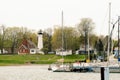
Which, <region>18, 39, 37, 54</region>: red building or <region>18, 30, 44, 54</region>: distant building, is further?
<region>18, 30, 44, 54</region>: distant building

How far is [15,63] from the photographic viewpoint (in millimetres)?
124750

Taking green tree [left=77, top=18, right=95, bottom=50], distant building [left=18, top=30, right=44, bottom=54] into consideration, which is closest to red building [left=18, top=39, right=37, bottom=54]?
distant building [left=18, top=30, right=44, bottom=54]

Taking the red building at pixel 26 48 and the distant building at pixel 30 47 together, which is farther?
the distant building at pixel 30 47

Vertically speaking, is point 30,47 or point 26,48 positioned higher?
point 30,47

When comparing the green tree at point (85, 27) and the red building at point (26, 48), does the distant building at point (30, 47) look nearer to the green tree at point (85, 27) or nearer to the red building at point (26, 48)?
the red building at point (26, 48)

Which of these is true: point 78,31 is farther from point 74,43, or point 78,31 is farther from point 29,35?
point 29,35

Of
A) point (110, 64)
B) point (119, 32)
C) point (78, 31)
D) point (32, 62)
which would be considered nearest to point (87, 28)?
point (78, 31)

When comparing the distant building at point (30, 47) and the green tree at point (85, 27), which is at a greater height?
the green tree at point (85, 27)

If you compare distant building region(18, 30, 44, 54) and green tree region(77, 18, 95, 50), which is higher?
green tree region(77, 18, 95, 50)

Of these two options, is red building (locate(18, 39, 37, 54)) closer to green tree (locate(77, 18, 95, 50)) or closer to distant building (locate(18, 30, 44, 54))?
distant building (locate(18, 30, 44, 54))

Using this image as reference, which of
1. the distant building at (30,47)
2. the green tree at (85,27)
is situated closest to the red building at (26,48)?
the distant building at (30,47)

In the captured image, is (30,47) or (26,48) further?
(30,47)

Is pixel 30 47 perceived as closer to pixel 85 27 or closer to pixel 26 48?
pixel 26 48

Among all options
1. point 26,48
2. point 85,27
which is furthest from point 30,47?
point 85,27
